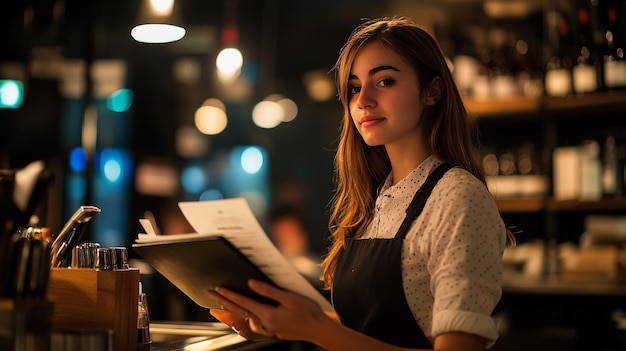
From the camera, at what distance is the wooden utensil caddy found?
1576 millimetres

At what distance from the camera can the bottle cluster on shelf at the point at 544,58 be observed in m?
4.12

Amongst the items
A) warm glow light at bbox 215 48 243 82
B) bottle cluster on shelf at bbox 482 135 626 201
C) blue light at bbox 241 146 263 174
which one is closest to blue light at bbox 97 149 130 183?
blue light at bbox 241 146 263 174

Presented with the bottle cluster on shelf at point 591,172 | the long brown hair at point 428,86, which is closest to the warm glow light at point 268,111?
the bottle cluster on shelf at point 591,172

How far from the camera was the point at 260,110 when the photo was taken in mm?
8203

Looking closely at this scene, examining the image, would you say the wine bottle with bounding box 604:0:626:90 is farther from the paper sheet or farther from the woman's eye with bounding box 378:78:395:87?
the paper sheet

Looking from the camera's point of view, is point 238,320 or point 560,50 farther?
point 560,50

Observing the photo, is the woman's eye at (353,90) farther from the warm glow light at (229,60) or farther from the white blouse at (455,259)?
the warm glow light at (229,60)

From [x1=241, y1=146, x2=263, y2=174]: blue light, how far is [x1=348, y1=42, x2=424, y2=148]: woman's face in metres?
9.02

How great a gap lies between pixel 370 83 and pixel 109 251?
0.71m

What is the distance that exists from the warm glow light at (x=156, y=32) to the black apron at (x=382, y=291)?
1.68 meters

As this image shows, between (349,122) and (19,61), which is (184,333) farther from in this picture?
(19,61)

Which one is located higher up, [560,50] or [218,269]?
[560,50]

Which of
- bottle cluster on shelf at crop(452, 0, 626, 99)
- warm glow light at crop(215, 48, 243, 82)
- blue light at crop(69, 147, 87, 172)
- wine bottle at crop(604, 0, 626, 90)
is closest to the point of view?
wine bottle at crop(604, 0, 626, 90)

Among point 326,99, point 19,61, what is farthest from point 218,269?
point 326,99
